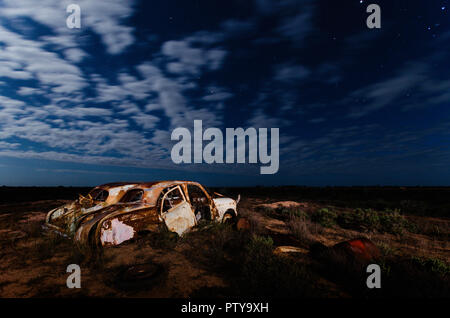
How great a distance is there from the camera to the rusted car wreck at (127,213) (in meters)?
4.12

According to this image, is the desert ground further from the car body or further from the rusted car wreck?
the car body

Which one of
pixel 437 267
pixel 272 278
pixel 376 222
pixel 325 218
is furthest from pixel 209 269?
pixel 376 222

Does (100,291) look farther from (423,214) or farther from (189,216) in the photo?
(423,214)

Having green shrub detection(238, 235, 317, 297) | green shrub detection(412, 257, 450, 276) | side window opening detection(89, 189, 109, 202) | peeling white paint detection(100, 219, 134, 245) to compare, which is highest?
side window opening detection(89, 189, 109, 202)

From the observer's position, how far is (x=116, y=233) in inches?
165

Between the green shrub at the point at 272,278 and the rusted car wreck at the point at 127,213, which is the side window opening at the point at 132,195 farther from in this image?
the green shrub at the point at 272,278

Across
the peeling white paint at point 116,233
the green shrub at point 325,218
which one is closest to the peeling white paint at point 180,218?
the peeling white paint at point 116,233

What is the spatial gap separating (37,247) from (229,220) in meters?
5.25

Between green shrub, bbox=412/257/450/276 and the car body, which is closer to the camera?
green shrub, bbox=412/257/450/276

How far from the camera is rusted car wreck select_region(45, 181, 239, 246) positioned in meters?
4.12

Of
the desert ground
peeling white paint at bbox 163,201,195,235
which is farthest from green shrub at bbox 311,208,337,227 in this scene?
peeling white paint at bbox 163,201,195,235

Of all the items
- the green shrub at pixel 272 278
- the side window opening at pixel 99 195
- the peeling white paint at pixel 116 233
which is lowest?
the green shrub at pixel 272 278

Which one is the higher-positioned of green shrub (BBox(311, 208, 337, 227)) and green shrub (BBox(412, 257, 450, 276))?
green shrub (BBox(412, 257, 450, 276))
